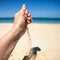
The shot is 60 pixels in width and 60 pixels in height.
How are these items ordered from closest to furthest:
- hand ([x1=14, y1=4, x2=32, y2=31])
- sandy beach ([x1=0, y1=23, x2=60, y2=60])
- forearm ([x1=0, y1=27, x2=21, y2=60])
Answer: forearm ([x1=0, y1=27, x2=21, y2=60]), hand ([x1=14, y1=4, x2=32, y2=31]), sandy beach ([x1=0, y1=23, x2=60, y2=60])

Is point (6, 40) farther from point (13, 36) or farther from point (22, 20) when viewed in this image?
point (22, 20)

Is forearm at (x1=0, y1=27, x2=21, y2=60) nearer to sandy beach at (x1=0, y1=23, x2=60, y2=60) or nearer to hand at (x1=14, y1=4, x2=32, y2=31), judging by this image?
hand at (x1=14, y1=4, x2=32, y2=31)

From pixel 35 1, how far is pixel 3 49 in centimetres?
106

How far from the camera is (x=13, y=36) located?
0.74m

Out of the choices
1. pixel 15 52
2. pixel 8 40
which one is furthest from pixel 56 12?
pixel 8 40

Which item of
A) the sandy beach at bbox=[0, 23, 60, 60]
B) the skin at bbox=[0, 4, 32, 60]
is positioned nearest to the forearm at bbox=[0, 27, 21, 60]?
the skin at bbox=[0, 4, 32, 60]

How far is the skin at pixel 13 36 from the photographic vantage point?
69 cm

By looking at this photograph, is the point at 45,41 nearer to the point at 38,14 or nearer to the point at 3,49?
the point at 38,14

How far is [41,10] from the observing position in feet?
6.35

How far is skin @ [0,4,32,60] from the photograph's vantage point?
2.25ft

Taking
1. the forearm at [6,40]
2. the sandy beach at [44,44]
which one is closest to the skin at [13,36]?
the forearm at [6,40]

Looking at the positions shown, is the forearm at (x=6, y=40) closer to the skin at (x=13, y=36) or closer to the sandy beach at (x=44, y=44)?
the skin at (x=13, y=36)

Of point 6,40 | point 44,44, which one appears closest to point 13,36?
point 6,40

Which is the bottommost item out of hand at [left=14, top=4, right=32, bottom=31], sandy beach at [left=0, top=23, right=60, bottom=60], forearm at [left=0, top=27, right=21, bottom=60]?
sandy beach at [left=0, top=23, right=60, bottom=60]
